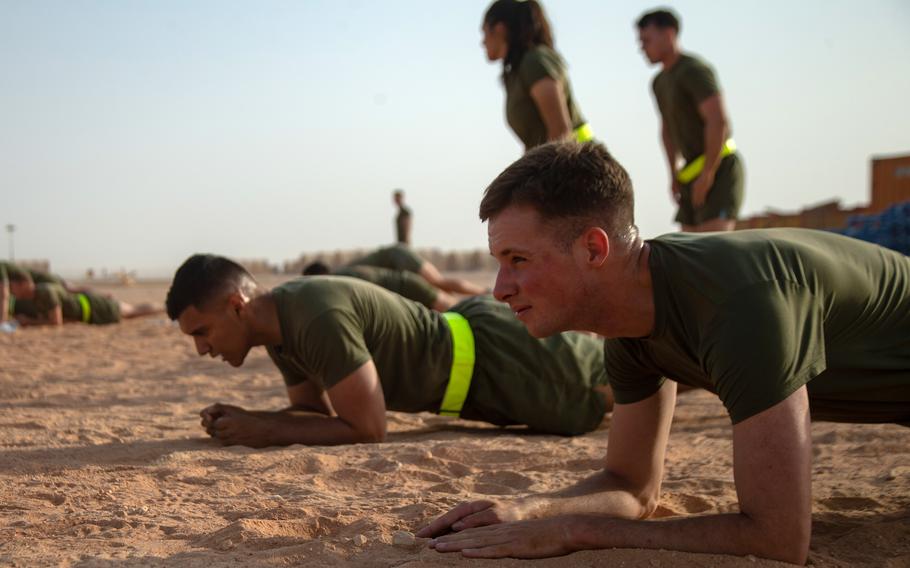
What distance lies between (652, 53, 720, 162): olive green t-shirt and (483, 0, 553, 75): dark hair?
103cm

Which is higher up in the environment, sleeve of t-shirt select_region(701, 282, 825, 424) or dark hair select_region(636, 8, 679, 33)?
dark hair select_region(636, 8, 679, 33)

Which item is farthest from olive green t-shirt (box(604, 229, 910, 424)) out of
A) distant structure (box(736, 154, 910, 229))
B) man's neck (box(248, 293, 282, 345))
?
distant structure (box(736, 154, 910, 229))

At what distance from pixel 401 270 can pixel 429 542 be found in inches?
217

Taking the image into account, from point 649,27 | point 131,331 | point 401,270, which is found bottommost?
point 131,331

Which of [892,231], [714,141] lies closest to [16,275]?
[714,141]

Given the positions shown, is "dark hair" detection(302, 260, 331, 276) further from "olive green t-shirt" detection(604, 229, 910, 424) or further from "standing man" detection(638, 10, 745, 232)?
"olive green t-shirt" detection(604, 229, 910, 424)

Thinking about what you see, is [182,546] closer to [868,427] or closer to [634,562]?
[634,562]

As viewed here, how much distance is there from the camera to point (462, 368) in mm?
3896

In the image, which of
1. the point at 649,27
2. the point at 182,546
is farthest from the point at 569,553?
the point at 649,27

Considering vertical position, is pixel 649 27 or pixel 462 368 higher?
pixel 649 27

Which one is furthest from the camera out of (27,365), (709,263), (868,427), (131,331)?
(131,331)

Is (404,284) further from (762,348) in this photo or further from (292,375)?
(762,348)

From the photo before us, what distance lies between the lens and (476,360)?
12.9 feet

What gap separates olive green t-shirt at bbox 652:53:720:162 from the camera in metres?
5.46
